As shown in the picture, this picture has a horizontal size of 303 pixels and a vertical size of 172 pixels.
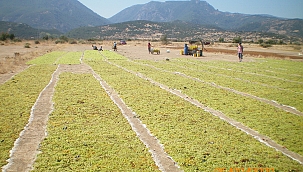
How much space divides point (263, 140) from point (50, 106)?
790 cm

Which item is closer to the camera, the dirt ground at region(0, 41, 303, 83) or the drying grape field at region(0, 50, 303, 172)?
the drying grape field at region(0, 50, 303, 172)

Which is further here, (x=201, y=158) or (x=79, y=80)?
(x=79, y=80)

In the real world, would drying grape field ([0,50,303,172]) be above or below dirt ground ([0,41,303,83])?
below

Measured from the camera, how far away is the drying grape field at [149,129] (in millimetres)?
6031

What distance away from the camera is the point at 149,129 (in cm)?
821

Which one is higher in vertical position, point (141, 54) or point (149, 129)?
point (141, 54)

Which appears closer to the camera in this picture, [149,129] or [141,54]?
[149,129]

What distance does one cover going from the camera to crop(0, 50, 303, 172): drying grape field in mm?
6031

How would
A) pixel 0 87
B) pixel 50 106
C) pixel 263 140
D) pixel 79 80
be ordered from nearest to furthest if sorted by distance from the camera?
pixel 263 140 < pixel 50 106 < pixel 0 87 < pixel 79 80

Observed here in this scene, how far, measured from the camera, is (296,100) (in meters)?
12.4

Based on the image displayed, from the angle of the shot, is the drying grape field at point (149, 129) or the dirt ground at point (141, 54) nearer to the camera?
the drying grape field at point (149, 129)

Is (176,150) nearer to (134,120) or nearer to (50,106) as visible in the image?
(134,120)

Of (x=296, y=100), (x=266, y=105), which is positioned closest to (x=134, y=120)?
(x=266, y=105)

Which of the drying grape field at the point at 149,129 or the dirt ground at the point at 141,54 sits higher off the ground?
the dirt ground at the point at 141,54
